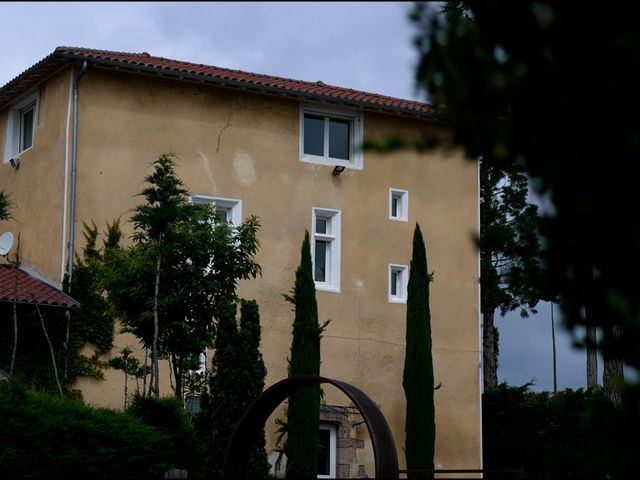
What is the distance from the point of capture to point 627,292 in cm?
431

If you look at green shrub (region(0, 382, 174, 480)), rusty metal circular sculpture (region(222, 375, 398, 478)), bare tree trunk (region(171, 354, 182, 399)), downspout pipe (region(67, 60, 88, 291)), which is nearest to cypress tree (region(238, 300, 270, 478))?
bare tree trunk (region(171, 354, 182, 399))

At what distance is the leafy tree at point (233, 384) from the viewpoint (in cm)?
1702

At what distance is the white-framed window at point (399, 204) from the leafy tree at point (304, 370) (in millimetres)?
3138

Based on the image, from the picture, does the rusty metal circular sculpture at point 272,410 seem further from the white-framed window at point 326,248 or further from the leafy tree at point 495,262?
the leafy tree at point 495,262

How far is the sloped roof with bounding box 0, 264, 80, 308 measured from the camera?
64.2ft

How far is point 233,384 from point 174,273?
217cm

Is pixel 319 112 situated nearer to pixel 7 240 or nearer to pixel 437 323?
pixel 437 323

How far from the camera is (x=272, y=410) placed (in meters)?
9.91

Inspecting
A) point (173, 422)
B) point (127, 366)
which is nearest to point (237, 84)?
point (127, 366)

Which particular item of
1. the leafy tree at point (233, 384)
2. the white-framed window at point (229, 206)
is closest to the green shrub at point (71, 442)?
the leafy tree at point (233, 384)

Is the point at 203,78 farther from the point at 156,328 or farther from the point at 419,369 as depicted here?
the point at 156,328

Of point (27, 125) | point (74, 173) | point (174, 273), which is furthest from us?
point (27, 125)

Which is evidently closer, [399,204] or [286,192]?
[286,192]

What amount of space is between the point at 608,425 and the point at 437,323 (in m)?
19.9
